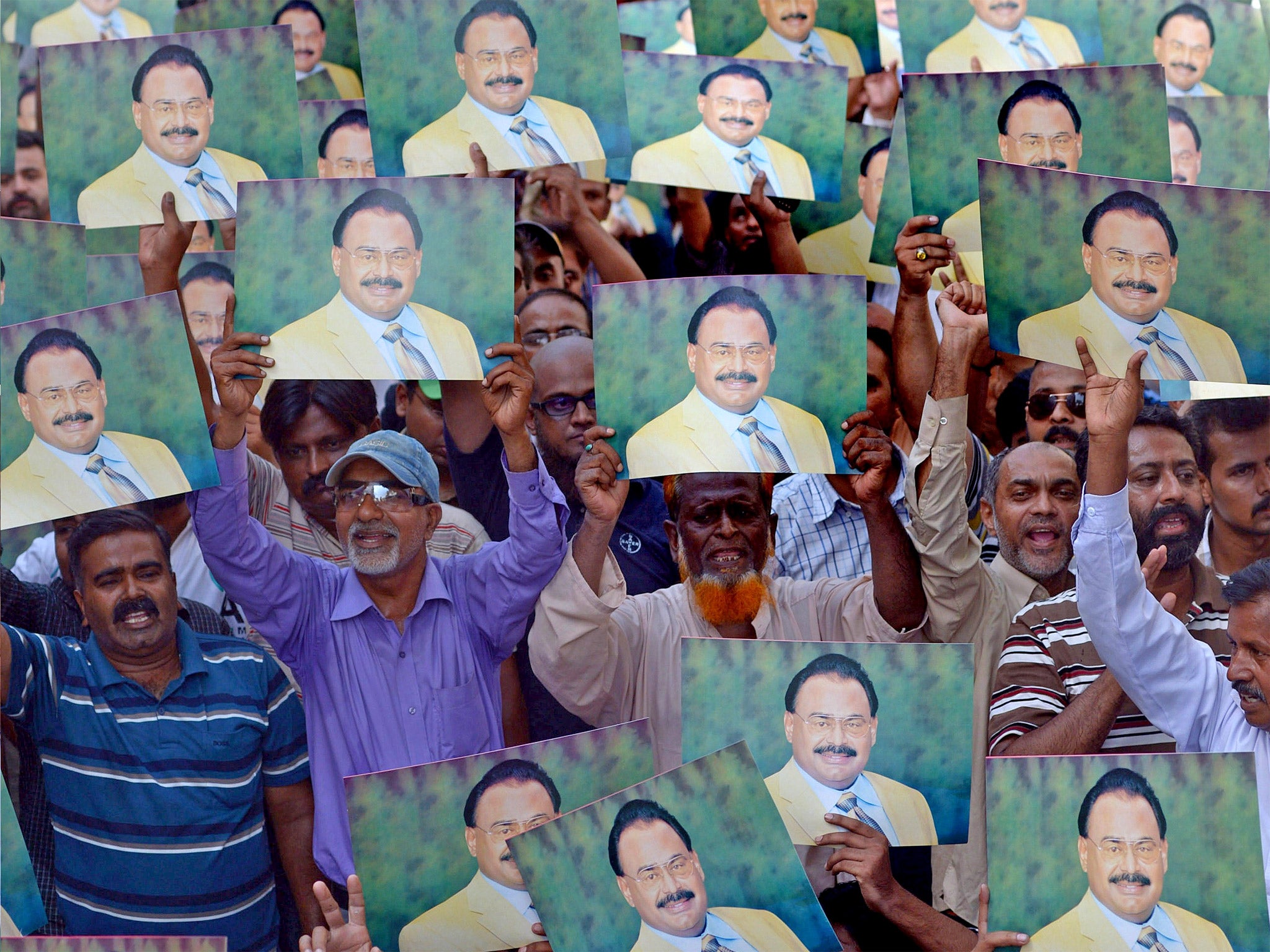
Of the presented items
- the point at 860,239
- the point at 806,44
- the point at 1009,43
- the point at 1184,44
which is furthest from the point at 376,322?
the point at 1184,44

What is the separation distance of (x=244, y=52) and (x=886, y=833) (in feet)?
9.10

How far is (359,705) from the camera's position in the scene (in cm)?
356

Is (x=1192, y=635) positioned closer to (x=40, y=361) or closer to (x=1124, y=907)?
(x=1124, y=907)

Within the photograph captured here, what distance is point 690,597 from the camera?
12.5 ft

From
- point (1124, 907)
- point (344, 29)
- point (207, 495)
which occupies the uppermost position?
point (344, 29)

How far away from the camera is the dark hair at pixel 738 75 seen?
4.03m

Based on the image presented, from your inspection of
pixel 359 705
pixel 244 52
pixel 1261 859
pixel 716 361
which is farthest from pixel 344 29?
pixel 1261 859

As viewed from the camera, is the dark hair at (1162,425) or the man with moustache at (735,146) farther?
the man with moustache at (735,146)

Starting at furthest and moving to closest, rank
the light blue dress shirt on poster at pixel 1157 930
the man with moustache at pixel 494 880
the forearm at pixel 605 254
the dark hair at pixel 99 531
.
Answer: the forearm at pixel 605 254 → the dark hair at pixel 99 531 → the man with moustache at pixel 494 880 → the light blue dress shirt on poster at pixel 1157 930

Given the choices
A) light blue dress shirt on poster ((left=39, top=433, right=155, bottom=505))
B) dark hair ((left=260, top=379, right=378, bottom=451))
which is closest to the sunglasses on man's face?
dark hair ((left=260, top=379, right=378, bottom=451))

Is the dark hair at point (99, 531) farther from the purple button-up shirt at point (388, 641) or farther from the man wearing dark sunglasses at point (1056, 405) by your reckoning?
the man wearing dark sunglasses at point (1056, 405)

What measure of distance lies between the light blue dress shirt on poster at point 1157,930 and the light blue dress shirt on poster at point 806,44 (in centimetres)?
280

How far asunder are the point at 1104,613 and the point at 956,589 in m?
0.48

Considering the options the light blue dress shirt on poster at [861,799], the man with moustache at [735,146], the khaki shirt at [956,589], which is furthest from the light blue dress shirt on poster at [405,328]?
the light blue dress shirt on poster at [861,799]
